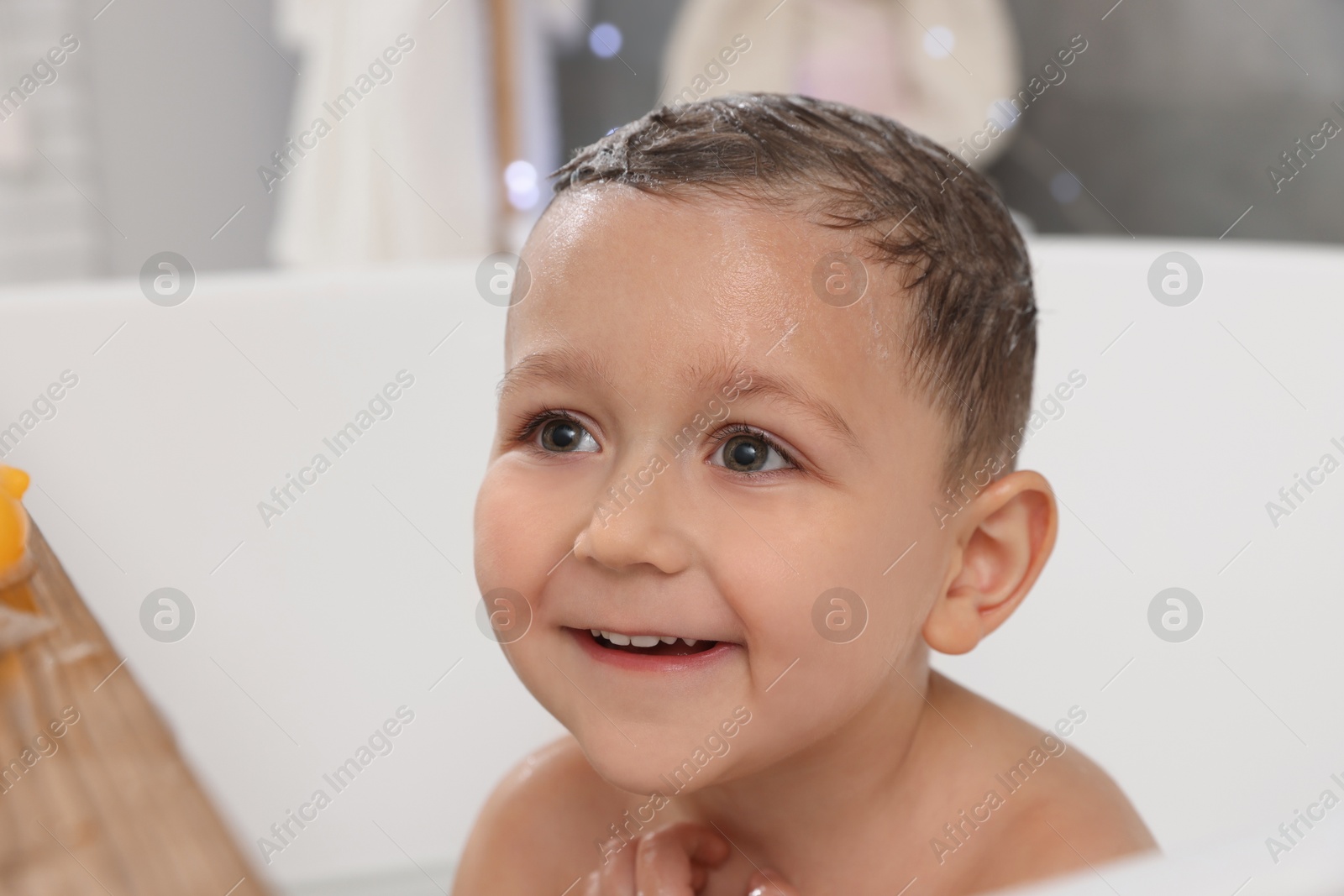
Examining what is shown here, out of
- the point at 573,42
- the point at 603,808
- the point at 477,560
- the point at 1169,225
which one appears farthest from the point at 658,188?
the point at 573,42

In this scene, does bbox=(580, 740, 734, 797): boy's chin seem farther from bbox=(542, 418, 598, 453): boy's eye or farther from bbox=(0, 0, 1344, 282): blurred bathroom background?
bbox=(0, 0, 1344, 282): blurred bathroom background

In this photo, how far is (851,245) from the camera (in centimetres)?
68

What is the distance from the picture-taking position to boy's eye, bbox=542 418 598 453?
0.72 metres

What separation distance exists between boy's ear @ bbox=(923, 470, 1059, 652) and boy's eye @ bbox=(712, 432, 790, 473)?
0.50ft

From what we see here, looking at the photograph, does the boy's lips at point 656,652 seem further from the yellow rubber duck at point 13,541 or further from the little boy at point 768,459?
the yellow rubber duck at point 13,541

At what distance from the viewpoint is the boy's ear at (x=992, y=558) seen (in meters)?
0.76

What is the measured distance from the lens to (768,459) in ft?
2.23

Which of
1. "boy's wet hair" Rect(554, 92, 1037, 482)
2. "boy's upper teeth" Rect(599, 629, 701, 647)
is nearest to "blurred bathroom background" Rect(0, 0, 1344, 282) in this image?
"boy's wet hair" Rect(554, 92, 1037, 482)

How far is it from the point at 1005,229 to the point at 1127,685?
2.01 feet

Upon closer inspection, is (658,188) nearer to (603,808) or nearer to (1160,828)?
(603,808)

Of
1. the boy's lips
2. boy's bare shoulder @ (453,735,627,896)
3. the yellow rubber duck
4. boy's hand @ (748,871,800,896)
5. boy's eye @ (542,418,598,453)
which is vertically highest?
the yellow rubber duck

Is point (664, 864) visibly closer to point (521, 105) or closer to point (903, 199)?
point (903, 199)

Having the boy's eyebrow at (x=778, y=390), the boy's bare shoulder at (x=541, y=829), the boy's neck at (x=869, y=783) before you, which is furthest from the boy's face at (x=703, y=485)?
the boy's bare shoulder at (x=541, y=829)

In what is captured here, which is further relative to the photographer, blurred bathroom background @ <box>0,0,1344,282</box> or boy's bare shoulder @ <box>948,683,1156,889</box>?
blurred bathroom background @ <box>0,0,1344,282</box>
